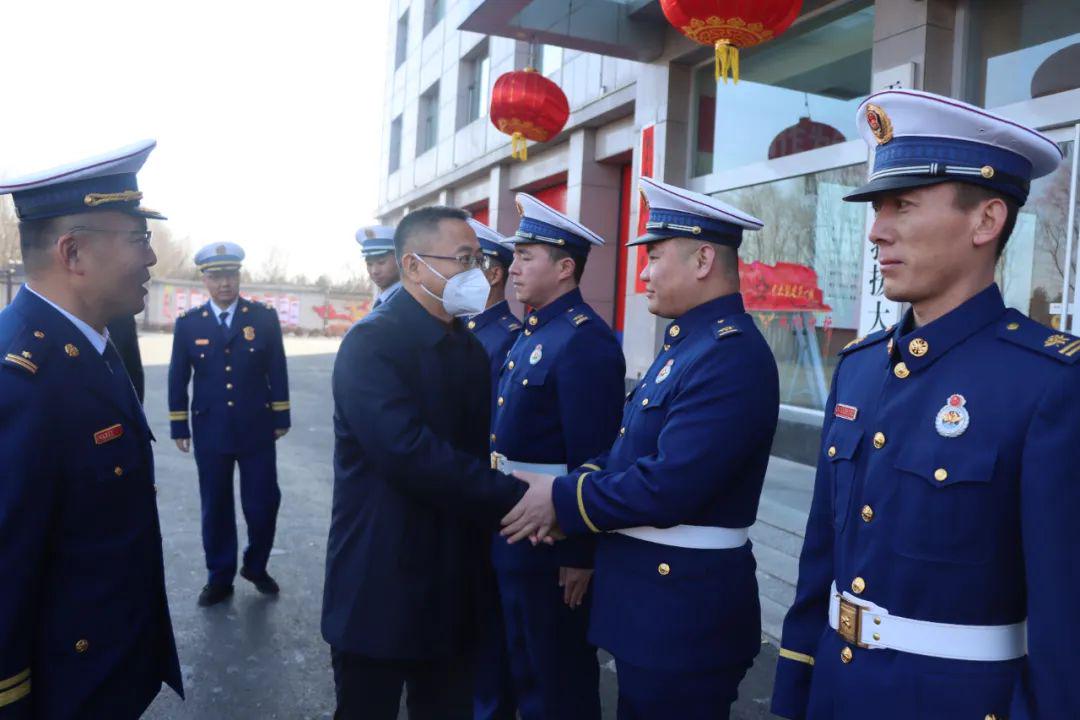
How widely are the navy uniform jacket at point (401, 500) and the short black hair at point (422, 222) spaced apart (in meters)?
0.30

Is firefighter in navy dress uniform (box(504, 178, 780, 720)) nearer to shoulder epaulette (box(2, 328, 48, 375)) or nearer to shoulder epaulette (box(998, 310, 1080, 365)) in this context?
shoulder epaulette (box(998, 310, 1080, 365))

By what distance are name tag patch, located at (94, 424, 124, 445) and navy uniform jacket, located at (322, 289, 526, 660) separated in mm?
563

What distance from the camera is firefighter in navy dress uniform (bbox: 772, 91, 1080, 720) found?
1.36m

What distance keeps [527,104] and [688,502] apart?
6670mm

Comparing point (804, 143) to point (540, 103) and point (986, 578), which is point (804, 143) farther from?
point (986, 578)

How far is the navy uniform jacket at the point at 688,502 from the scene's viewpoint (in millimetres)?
2179

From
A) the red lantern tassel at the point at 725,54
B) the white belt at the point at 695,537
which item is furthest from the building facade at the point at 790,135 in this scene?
the white belt at the point at 695,537

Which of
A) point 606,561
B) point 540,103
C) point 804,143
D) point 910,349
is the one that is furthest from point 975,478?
point 540,103

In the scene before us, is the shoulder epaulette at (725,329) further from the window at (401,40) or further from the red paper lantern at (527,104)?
the window at (401,40)

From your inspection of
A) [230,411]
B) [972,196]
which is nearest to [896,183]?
[972,196]

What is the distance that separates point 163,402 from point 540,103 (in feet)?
26.1

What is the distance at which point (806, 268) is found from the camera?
282 inches

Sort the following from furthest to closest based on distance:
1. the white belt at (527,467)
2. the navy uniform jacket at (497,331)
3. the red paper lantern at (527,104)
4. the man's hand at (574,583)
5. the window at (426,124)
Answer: the window at (426,124) → the red paper lantern at (527,104) → the navy uniform jacket at (497,331) → the white belt at (527,467) → the man's hand at (574,583)

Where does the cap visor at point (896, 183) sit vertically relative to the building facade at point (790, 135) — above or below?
below
